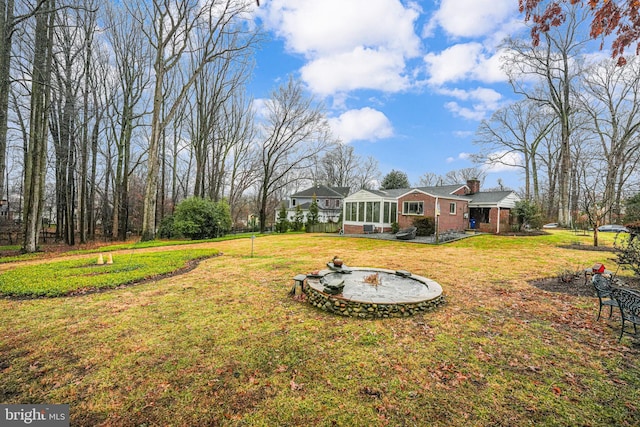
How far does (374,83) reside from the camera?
1877 centimetres

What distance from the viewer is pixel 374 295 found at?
6004 millimetres

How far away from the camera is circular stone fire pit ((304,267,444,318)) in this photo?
5.41 m

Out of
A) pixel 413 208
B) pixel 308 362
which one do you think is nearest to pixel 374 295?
pixel 308 362

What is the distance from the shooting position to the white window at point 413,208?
1969 centimetres

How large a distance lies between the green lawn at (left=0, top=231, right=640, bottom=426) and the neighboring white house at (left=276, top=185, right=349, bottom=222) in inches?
1193

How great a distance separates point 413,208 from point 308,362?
18.1m

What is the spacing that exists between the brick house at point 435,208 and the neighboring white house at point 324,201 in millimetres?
13602

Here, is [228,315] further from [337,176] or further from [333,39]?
[337,176]

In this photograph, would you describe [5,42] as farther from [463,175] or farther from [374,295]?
[463,175]

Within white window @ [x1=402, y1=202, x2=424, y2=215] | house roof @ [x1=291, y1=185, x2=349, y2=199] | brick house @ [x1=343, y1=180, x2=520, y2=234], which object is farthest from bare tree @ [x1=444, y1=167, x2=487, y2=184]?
white window @ [x1=402, y1=202, x2=424, y2=215]

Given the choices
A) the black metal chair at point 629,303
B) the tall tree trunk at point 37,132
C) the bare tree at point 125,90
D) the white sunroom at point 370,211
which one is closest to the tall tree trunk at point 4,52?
the tall tree trunk at point 37,132

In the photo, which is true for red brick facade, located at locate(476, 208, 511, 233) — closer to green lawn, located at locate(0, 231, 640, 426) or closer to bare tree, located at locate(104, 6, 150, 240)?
green lawn, located at locate(0, 231, 640, 426)

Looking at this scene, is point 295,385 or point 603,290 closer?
point 295,385

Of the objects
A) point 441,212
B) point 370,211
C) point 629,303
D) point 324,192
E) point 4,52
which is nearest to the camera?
point 629,303
